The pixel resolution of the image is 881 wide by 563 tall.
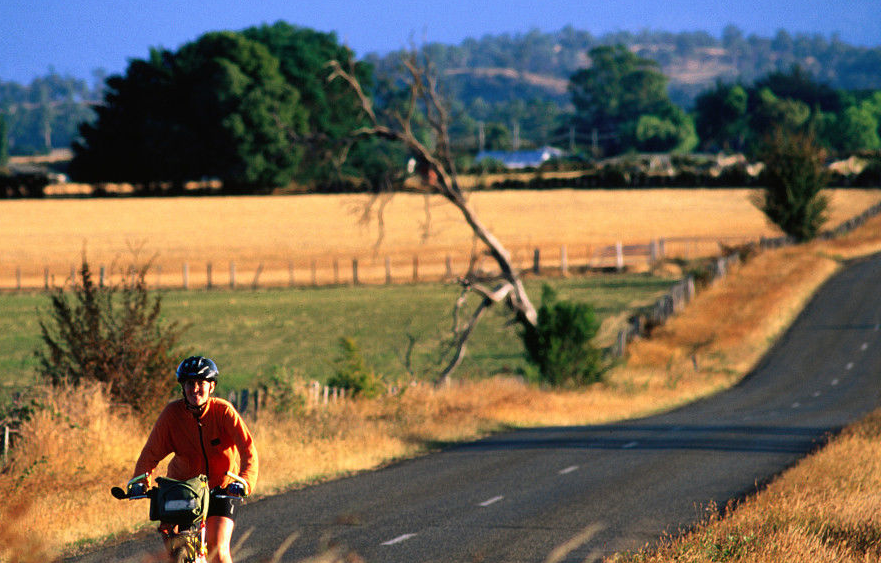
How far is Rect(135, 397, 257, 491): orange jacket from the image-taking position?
7.06m

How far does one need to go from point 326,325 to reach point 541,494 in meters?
32.8

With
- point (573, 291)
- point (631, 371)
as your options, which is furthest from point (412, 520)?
point (573, 291)

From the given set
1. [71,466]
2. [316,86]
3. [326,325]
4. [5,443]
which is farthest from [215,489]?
[316,86]

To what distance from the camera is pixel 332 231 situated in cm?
9200

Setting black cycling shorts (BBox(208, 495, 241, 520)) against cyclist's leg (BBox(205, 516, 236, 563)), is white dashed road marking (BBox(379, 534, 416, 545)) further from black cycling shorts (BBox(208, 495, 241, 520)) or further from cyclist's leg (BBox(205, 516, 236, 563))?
black cycling shorts (BBox(208, 495, 241, 520))

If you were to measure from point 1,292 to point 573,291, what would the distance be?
29620 mm

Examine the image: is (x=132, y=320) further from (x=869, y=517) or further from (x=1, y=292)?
(x=1, y=292)

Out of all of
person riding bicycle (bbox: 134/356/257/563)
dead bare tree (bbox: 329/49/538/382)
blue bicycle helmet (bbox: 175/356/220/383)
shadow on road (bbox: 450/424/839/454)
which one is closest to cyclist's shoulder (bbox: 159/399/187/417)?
person riding bicycle (bbox: 134/356/257/563)

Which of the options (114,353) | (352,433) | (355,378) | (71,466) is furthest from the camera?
(355,378)

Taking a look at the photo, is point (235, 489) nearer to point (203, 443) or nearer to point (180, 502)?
point (180, 502)

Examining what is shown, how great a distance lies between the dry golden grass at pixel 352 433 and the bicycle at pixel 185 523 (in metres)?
0.67

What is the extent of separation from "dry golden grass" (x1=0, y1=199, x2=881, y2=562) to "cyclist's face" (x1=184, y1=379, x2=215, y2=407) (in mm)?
1154

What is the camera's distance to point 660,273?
6688 centimetres

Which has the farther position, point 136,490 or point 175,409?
point 175,409
